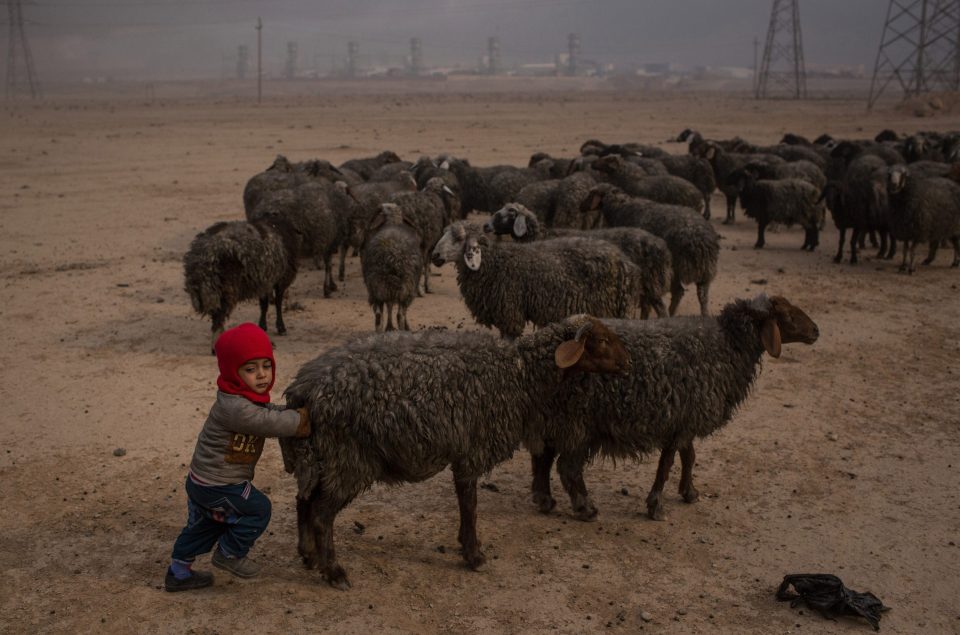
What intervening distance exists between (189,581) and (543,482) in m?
2.53

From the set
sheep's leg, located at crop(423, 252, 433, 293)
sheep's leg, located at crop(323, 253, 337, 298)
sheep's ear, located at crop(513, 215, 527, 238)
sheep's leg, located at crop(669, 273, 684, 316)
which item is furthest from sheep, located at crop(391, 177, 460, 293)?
sheep's leg, located at crop(669, 273, 684, 316)

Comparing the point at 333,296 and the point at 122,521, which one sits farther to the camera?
the point at 333,296

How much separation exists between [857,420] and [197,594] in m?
5.97

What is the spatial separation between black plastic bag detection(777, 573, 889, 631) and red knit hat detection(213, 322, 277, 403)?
339 cm

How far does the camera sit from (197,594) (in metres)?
5.03

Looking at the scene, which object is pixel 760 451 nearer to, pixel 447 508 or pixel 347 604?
pixel 447 508

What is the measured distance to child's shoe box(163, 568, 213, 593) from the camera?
502cm

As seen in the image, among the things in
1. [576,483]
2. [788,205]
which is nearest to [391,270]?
[576,483]

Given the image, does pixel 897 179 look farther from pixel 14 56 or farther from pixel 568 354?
pixel 14 56

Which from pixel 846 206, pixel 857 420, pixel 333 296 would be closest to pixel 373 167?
pixel 333 296

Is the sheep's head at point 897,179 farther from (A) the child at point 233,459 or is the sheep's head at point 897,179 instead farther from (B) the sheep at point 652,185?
(A) the child at point 233,459

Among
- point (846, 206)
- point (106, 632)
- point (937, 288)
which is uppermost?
point (846, 206)

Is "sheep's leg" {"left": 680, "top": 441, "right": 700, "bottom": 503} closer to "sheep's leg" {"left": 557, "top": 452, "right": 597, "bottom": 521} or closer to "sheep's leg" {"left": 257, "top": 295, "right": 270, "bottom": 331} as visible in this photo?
"sheep's leg" {"left": 557, "top": 452, "right": 597, "bottom": 521}

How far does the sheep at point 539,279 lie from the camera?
8.46 metres
